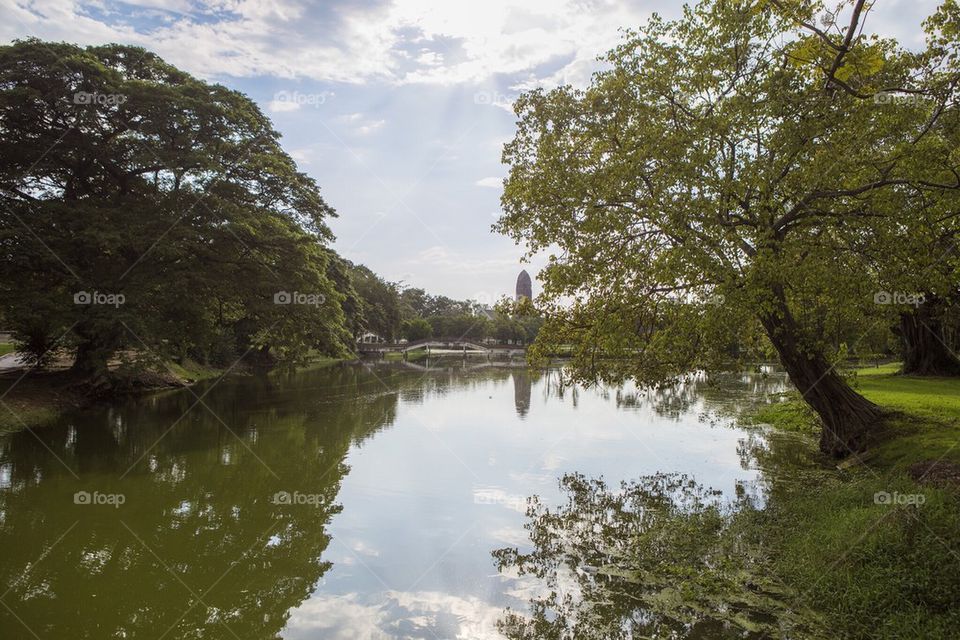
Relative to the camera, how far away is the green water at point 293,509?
7227 millimetres

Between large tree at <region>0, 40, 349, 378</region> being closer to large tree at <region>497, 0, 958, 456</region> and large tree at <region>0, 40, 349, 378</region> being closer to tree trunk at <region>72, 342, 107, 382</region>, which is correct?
tree trunk at <region>72, 342, 107, 382</region>

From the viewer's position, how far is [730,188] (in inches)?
403

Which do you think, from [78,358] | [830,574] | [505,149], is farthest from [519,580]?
[78,358]

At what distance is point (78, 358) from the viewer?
23109mm

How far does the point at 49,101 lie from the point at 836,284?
79.8ft

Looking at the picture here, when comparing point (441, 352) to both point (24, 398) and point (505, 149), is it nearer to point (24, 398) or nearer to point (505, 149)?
point (24, 398)

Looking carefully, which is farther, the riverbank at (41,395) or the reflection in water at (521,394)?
the reflection in water at (521,394)

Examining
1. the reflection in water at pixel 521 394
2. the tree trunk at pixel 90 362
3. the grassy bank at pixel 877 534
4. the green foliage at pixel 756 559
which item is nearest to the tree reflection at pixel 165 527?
the tree trunk at pixel 90 362

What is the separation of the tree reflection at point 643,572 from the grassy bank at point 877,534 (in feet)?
1.61

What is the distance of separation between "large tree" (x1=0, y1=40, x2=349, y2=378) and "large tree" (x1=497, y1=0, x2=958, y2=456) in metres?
12.8

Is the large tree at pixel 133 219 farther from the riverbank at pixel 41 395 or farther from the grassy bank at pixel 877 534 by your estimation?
the grassy bank at pixel 877 534

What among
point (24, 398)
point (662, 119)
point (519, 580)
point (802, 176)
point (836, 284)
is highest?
point (662, 119)

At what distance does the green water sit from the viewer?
23.7 feet

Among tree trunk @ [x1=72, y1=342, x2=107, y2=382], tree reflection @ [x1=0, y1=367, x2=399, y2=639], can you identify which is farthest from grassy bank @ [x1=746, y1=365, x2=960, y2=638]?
tree trunk @ [x1=72, y1=342, x2=107, y2=382]
